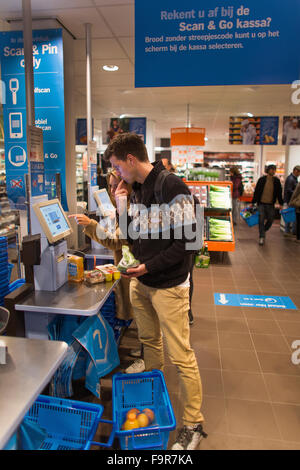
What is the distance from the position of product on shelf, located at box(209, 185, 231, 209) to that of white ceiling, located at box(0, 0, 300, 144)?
2.45 meters

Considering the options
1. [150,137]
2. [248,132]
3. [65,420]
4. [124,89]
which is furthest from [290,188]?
[65,420]

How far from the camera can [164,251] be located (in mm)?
2107

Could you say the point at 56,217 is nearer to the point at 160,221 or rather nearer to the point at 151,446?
the point at 160,221

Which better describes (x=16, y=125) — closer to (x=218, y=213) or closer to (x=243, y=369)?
(x=243, y=369)

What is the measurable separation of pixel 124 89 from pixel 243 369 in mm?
7336

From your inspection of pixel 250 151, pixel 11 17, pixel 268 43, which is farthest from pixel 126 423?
pixel 250 151

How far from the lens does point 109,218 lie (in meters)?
3.13

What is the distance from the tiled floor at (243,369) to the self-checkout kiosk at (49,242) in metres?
0.95

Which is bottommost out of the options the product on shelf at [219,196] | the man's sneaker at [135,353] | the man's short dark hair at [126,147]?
the man's sneaker at [135,353]

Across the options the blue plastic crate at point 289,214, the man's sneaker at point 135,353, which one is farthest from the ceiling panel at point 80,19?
the blue plastic crate at point 289,214

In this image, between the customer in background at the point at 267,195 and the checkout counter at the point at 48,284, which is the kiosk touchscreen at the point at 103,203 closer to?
the checkout counter at the point at 48,284

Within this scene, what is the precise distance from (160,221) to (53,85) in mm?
3301

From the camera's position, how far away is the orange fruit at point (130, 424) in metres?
2.15

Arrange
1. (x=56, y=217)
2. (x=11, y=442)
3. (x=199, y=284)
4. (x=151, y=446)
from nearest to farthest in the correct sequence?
(x=11, y=442) → (x=151, y=446) → (x=56, y=217) → (x=199, y=284)
